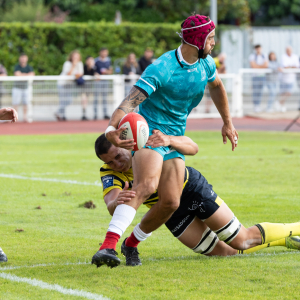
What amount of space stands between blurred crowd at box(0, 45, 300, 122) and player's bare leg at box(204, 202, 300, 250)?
14725 mm

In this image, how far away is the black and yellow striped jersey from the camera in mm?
5195

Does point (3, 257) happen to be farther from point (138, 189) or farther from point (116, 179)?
point (138, 189)

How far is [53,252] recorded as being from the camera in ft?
18.0

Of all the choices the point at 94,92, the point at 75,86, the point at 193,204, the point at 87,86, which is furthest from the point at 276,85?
the point at 193,204

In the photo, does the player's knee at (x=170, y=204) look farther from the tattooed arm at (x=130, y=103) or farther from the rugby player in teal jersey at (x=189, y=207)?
the tattooed arm at (x=130, y=103)

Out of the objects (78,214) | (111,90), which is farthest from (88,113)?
(78,214)

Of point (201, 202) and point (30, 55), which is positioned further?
point (30, 55)

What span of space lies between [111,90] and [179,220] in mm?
15234

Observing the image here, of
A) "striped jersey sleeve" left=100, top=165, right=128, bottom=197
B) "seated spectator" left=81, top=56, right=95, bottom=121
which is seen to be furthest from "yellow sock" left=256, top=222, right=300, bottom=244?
"seated spectator" left=81, top=56, right=95, bottom=121

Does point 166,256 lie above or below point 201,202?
below

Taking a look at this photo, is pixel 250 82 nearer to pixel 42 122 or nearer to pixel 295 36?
pixel 42 122

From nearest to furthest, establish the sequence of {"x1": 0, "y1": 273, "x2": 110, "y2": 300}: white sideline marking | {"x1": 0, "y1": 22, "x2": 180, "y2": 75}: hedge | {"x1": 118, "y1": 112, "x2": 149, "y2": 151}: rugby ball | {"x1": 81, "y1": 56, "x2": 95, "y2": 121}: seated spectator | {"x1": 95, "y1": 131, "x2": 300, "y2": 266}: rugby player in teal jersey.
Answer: {"x1": 0, "y1": 273, "x2": 110, "y2": 300}: white sideline marking → {"x1": 118, "y1": 112, "x2": 149, "y2": 151}: rugby ball → {"x1": 95, "y1": 131, "x2": 300, "y2": 266}: rugby player in teal jersey → {"x1": 81, "y1": 56, "x2": 95, "y2": 121}: seated spectator → {"x1": 0, "y1": 22, "x2": 180, "y2": 75}: hedge

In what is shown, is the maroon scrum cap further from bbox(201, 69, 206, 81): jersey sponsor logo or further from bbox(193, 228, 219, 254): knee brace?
bbox(193, 228, 219, 254): knee brace

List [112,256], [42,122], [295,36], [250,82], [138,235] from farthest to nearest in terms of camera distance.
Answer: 1. [295,36]
2. [250,82]
3. [42,122]
4. [138,235]
5. [112,256]
